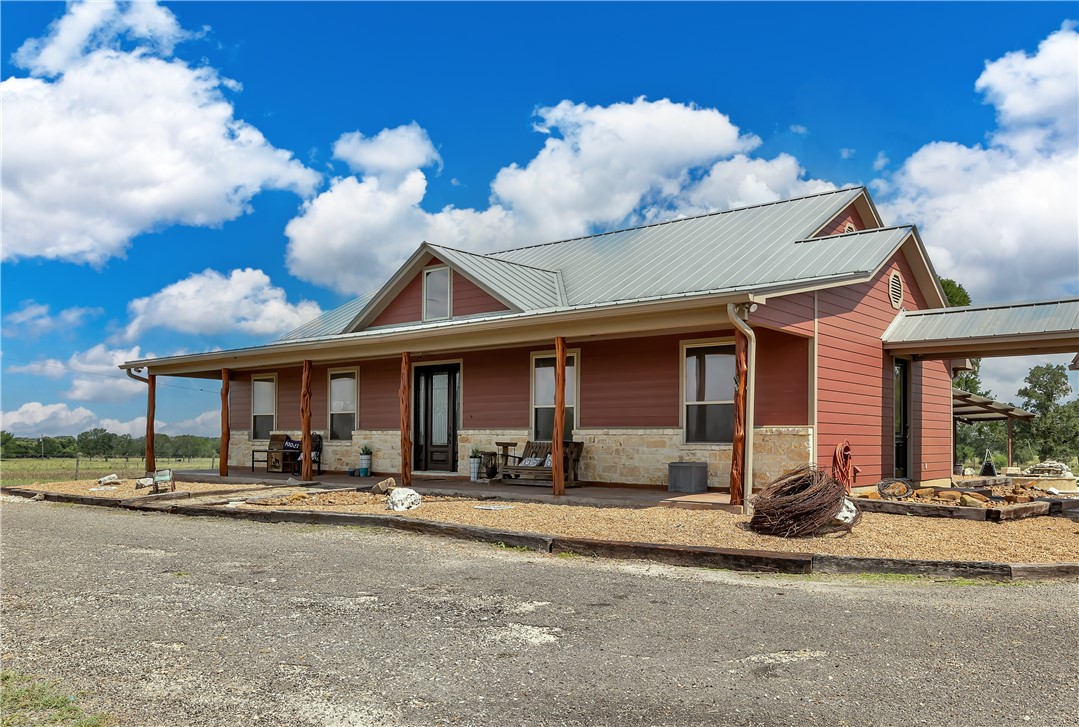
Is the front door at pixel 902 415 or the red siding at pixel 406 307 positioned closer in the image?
the front door at pixel 902 415

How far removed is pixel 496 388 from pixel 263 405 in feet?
25.6

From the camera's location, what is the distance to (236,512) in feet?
41.2

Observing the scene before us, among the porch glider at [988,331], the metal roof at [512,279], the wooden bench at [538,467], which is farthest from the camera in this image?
the metal roof at [512,279]

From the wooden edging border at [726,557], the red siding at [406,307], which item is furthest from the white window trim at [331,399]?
the wooden edging border at [726,557]

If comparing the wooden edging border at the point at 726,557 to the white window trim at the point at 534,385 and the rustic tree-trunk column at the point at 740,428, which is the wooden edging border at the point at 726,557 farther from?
the white window trim at the point at 534,385

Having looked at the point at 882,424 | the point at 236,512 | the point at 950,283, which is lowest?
the point at 236,512

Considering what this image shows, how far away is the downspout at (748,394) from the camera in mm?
10742

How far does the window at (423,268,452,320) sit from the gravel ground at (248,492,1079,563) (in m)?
6.38

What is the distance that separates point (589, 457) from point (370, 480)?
4.76 metres

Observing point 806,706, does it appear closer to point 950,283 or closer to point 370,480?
point 370,480

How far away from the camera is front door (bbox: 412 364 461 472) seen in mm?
17562

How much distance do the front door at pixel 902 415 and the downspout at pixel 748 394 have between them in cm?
597

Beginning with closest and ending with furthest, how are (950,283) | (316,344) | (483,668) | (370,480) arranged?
(483,668) → (316,344) → (370,480) → (950,283)

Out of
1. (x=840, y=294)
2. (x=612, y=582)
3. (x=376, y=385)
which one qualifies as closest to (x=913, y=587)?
(x=612, y=582)
